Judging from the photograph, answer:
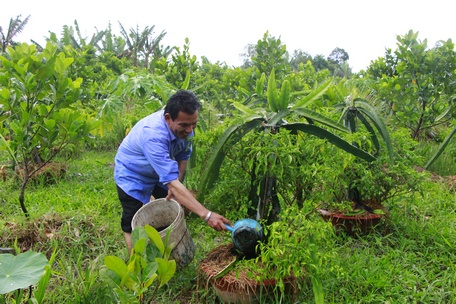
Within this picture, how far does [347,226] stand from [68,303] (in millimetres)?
2139

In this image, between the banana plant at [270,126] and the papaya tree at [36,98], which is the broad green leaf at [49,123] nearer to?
the papaya tree at [36,98]

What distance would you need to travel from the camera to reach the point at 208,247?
126 inches

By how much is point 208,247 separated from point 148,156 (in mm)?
993

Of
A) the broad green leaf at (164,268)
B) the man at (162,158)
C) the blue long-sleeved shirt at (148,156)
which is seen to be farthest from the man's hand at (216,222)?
the broad green leaf at (164,268)

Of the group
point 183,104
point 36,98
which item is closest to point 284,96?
point 183,104

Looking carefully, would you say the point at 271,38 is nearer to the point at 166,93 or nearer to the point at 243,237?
the point at 166,93

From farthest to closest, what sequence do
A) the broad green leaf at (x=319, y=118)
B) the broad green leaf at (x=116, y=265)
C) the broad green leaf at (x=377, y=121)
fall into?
the broad green leaf at (x=377, y=121) < the broad green leaf at (x=319, y=118) < the broad green leaf at (x=116, y=265)

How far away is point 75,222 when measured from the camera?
11.5ft

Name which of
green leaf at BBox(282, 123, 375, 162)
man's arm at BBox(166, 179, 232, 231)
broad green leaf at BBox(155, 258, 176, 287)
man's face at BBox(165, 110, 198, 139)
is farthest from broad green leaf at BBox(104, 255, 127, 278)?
green leaf at BBox(282, 123, 375, 162)

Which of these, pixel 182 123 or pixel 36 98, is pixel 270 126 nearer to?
pixel 182 123

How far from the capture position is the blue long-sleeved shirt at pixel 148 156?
2.54 meters

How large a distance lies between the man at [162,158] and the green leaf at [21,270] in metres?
0.79

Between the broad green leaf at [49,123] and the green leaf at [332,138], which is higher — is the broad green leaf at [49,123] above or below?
below

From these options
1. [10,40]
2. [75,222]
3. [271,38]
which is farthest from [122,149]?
[10,40]
